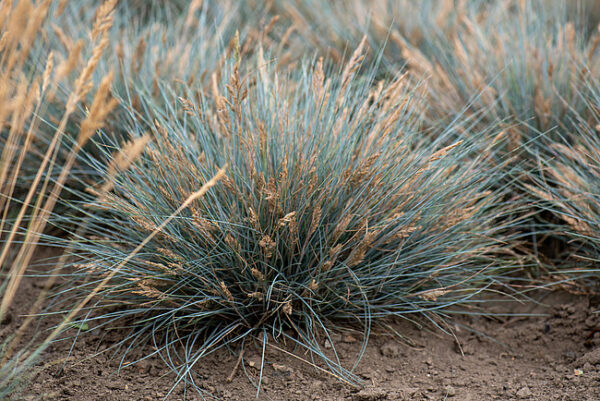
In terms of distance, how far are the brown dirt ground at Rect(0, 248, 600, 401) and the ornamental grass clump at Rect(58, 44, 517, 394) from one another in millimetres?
76

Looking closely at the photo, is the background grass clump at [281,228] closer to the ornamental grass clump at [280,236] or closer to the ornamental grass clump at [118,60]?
the ornamental grass clump at [280,236]

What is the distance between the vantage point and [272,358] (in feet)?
7.35

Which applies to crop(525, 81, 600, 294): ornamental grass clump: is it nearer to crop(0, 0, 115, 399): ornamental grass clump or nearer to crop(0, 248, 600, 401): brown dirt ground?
crop(0, 248, 600, 401): brown dirt ground

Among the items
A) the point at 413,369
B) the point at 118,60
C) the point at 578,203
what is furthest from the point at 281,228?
the point at 118,60

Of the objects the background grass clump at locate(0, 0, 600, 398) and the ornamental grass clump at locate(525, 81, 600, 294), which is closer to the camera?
the background grass clump at locate(0, 0, 600, 398)

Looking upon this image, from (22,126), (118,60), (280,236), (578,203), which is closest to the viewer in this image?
(22,126)

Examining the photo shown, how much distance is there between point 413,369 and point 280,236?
699mm

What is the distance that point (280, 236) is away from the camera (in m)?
2.23

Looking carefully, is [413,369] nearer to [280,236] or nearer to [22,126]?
[280,236]

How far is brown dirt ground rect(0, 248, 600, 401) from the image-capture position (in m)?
2.09

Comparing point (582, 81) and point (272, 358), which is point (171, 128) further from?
point (582, 81)

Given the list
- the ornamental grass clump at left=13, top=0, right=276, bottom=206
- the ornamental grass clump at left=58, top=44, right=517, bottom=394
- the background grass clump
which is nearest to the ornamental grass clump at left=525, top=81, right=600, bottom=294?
the background grass clump

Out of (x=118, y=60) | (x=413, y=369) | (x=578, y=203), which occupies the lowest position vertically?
(x=578, y=203)

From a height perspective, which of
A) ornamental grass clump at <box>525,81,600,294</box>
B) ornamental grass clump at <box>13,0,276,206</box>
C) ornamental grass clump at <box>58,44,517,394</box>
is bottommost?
ornamental grass clump at <box>525,81,600,294</box>
